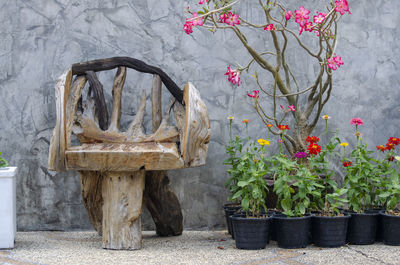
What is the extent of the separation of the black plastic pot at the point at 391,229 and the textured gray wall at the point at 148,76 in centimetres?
93

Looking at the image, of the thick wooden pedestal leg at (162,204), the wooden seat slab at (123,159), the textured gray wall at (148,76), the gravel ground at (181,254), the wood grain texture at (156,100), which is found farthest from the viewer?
the textured gray wall at (148,76)

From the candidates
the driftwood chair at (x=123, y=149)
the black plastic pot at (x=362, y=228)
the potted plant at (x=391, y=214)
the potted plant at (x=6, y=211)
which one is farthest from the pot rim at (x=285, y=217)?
the potted plant at (x=6, y=211)

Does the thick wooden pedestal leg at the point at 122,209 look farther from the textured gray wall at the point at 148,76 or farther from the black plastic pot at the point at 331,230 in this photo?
the black plastic pot at the point at 331,230

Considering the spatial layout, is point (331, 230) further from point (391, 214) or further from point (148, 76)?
point (148, 76)

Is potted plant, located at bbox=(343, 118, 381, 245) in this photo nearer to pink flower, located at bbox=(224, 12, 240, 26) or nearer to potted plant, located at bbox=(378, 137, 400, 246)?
potted plant, located at bbox=(378, 137, 400, 246)

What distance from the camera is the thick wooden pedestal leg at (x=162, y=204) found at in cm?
378

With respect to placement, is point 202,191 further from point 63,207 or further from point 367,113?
point 367,113

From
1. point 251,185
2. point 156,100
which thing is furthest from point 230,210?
point 156,100

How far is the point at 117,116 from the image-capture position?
3799mm

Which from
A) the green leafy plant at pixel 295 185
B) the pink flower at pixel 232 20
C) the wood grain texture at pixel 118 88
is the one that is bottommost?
the green leafy plant at pixel 295 185

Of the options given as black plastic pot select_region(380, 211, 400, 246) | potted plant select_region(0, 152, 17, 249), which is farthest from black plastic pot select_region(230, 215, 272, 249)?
potted plant select_region(0, 152, 17, 249)

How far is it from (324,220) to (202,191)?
1.09 m

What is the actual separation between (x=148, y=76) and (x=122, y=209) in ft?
3.92

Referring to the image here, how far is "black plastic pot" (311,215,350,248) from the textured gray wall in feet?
3.15
